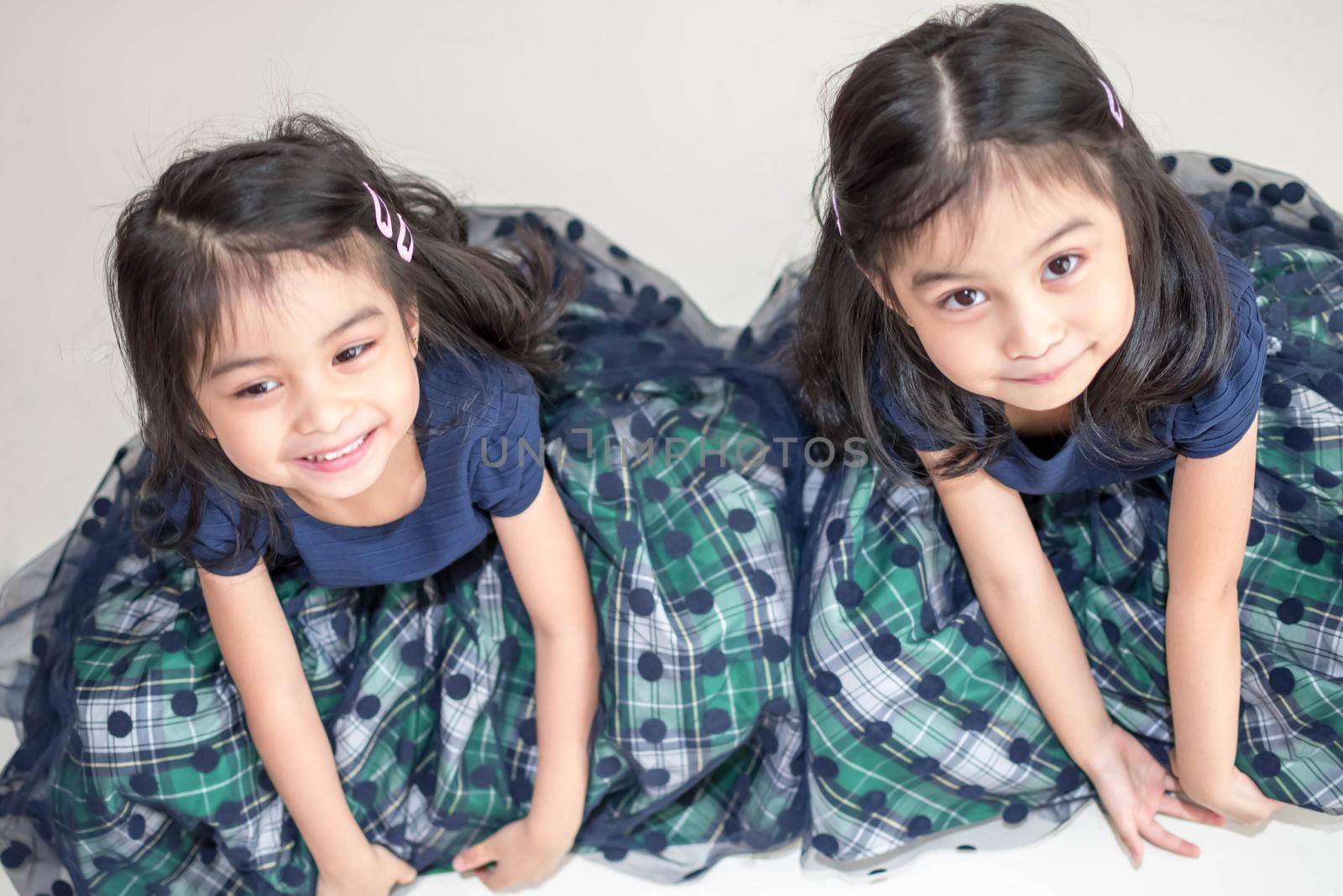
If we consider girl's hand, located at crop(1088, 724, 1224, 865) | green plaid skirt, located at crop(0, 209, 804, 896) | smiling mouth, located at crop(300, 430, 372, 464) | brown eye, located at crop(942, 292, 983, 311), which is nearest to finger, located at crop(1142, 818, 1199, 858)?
girl's hand, located at crop(1088, 724, 1224, 865)

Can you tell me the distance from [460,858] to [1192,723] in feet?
2.31

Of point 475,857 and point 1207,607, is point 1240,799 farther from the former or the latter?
point 475,857

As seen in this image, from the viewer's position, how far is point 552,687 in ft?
4.30

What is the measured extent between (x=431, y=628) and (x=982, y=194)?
0.74 meters

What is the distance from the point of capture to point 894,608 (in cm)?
132

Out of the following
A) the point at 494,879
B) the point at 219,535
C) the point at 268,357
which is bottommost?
the point at 494,879

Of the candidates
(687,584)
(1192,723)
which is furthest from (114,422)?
(1192,723)

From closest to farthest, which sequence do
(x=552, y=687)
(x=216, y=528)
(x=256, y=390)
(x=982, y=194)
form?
(x=982, y=194)
(x=256, y=390)
(x=216, y=528)
(x=552, y=687)

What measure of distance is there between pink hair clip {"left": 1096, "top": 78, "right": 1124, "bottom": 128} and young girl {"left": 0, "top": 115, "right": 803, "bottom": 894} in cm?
49

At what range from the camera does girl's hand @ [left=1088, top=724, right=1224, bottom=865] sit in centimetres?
129

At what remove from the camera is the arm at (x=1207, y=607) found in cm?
118

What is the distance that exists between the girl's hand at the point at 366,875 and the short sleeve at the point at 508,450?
0.36 m

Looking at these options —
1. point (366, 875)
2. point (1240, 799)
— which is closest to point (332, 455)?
point (366, 875)

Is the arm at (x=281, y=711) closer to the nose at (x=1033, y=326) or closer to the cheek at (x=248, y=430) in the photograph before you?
the cheek at (x=248, y=430)
